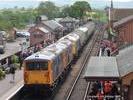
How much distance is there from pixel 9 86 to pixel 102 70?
12.7m

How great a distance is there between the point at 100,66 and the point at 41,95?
7.91m

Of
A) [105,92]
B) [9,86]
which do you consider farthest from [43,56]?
[105,92]

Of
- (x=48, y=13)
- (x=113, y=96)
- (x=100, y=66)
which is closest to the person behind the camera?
(x=113, y=96)

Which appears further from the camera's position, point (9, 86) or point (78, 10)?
point (78, 10)

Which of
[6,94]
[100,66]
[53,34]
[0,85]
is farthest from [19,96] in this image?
[53,34]

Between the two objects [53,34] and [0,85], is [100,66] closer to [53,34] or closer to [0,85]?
[0,85]

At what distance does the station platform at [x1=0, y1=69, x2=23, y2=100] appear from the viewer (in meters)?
27.3

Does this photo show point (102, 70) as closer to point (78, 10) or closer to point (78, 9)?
point (78, 9)

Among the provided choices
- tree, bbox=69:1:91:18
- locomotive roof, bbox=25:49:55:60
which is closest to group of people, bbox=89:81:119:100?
Result: locomotive roof, bbox=25:49:55:60

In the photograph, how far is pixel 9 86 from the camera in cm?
3122

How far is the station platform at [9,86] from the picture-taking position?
2730cm

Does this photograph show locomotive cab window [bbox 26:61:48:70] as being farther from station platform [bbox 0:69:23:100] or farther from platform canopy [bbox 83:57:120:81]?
platform canopy [bbox 83:57:120:81]

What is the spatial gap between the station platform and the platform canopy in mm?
5717

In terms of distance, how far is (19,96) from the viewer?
27.5m
